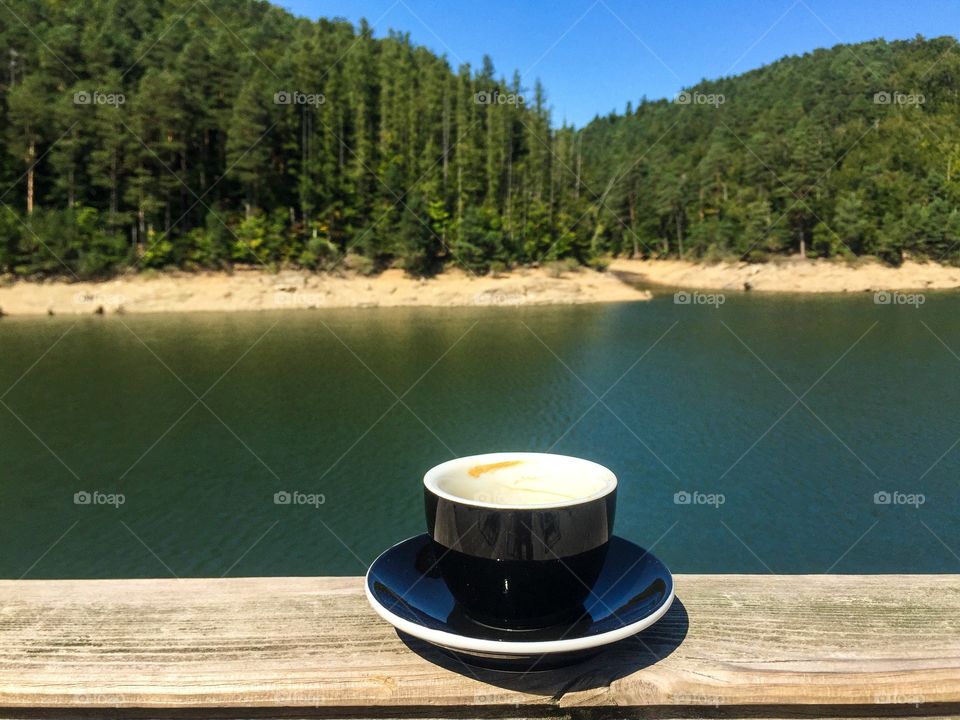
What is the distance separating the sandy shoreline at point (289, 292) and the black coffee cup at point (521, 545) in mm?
35251

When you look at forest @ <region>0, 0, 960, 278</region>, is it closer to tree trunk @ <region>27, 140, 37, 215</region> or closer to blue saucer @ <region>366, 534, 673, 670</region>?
tree trunk @ <region>27, 140, 37, 215</region>

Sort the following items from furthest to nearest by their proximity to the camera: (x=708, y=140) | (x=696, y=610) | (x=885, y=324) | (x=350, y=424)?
(x=708, y=140), (x=885, y=324), (x=350, y=424), (x=696, y=610)

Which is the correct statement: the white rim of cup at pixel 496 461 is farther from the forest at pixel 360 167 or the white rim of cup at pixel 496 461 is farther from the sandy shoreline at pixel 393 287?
the sandy shoreline at pixel 393 287

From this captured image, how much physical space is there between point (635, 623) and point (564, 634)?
13 centimetres

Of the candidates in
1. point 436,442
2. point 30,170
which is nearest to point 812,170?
point 436,442

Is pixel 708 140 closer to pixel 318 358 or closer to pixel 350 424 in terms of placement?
pixel 318 358

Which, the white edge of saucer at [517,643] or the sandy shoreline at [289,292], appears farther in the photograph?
the sandy shoreline at [289,292]

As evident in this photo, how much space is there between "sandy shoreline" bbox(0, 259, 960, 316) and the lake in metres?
10.3

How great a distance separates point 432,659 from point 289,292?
122ft

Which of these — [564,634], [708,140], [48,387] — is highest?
[708,140]

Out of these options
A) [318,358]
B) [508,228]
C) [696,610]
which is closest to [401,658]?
[696,610]

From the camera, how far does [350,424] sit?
41.7 ft

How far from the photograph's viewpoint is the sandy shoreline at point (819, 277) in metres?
44.8

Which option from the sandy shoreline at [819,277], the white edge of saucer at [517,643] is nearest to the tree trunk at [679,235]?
the sandy shoreline at [819,277]
